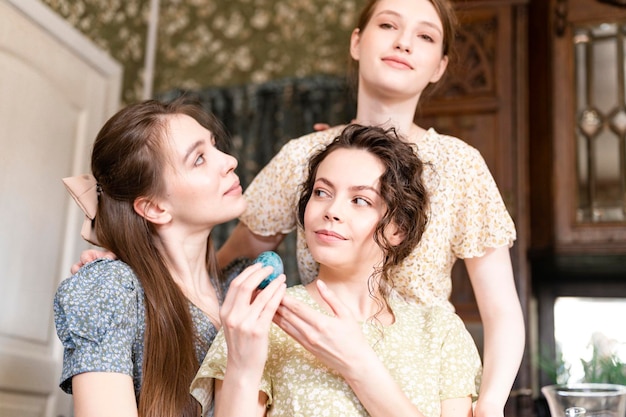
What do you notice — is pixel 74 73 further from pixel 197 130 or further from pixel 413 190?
pixel 413 190

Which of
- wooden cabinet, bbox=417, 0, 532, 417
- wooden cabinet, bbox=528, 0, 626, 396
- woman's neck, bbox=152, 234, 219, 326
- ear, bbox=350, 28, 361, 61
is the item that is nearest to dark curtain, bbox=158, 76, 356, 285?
wooden cabinet, bbox=417, 0, 532, 417

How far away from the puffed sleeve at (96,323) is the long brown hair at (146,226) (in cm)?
5

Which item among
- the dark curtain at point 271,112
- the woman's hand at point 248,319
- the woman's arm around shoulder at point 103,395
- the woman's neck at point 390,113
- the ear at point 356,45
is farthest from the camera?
the dark curtain at point 271,112

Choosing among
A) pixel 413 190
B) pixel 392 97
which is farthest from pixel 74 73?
pixel 413 190

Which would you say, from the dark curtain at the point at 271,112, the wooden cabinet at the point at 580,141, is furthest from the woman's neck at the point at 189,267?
the dark curtain at the point at 271,112

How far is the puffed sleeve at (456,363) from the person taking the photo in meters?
1.29

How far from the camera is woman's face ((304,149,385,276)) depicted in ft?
4.20

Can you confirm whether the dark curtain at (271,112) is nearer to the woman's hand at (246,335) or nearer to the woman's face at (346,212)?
the woman's face at (346,212)

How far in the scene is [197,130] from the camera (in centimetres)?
158

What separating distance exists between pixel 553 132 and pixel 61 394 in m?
1.95

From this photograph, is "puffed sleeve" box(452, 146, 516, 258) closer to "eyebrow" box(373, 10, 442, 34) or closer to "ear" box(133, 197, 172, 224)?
"eyebrow" box(373, 10, 442, 34)

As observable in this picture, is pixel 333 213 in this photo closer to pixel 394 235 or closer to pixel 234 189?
pixel 394 235

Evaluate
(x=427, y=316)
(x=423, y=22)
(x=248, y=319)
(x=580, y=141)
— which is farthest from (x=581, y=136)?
(x=248, y=319)

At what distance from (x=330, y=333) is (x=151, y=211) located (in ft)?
1.83
